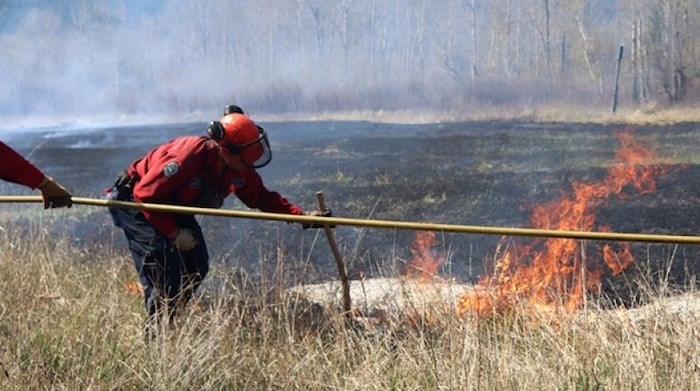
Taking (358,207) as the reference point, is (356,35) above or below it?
above

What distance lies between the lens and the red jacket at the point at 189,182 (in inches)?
175

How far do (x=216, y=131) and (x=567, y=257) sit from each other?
3.59 meters

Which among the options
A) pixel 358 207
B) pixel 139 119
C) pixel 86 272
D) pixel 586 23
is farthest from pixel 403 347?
pixel 139 119

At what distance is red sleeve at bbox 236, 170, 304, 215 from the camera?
4.83 metres

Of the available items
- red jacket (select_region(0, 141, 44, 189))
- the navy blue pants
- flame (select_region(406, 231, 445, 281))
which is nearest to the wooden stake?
the navy blue pants

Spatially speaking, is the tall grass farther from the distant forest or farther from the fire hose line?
the distant forest

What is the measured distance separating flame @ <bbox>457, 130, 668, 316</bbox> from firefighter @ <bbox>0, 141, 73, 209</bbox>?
2.19m

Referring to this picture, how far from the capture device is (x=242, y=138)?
4520mm

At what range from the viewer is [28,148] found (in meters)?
16.4

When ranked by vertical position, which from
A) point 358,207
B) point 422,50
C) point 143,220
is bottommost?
point 358,207

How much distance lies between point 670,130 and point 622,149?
3.49 feet

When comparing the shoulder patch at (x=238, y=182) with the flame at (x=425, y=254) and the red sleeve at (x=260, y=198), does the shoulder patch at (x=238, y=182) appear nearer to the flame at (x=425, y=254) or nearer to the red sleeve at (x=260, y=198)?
the red sleeve at (x=260, y=198)

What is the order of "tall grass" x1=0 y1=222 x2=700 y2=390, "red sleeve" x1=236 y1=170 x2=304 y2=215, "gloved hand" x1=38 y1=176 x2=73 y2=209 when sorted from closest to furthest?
"tall grass" x1=0 y1=222 x2=700 y2=390, "gloved hand" x1=38 y1=176 x2=73 y2=209, "red sleeve" x1=236 y1=170 x2=304 y2=215

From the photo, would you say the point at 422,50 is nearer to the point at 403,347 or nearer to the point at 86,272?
the point at 86,272
